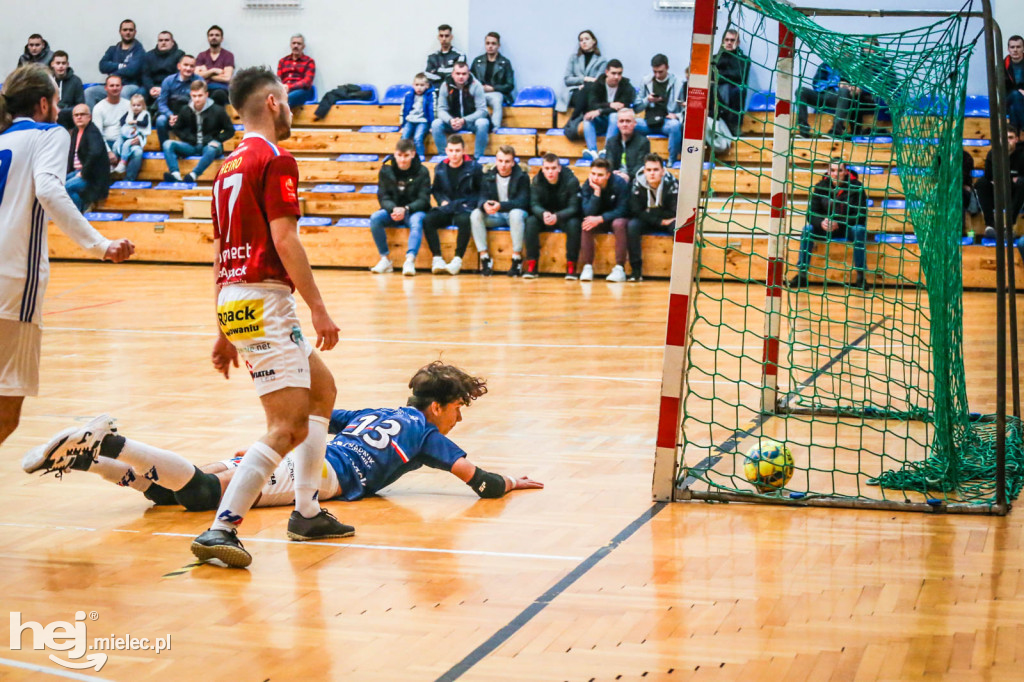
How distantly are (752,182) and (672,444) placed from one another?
406 inches

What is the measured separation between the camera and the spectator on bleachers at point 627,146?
1549 cm

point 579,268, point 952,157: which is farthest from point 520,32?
point 952,157

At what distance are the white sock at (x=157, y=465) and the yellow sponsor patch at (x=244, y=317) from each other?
0.80m

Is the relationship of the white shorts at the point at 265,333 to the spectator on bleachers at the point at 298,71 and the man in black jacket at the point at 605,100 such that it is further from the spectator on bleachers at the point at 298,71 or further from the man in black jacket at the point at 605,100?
the spectator on bleachers at the point at 298,71

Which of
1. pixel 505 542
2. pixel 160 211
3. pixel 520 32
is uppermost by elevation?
pixel 520 32

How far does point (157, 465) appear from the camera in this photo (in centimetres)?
435

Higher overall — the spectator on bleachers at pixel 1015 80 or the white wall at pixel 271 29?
the white wall at pixel 271 29

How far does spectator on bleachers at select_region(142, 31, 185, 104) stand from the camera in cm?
1891

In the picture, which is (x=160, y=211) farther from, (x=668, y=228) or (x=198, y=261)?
(x=668, y=228)

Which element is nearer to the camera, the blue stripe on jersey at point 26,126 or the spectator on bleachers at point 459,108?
the blue stripe on jersey at point 26,126

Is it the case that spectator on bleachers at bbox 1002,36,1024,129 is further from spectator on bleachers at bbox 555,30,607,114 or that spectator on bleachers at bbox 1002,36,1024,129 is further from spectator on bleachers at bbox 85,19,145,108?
spectator on bleachers at bbox 85,19,145,108

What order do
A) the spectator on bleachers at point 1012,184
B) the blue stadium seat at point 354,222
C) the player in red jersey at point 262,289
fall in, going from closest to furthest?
the player in red jersey at point 262,289, the spectator on bleachers at point 1012,184, the blue stadium seat at point 354,222

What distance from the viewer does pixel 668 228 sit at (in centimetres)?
1505

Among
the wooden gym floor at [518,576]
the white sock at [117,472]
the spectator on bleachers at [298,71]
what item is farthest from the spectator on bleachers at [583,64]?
the white sock at [117,472]
